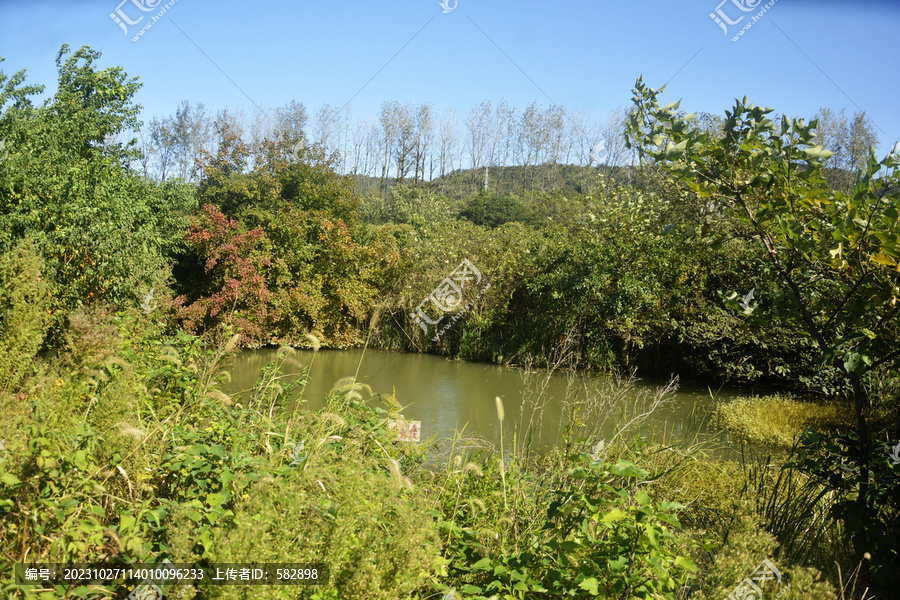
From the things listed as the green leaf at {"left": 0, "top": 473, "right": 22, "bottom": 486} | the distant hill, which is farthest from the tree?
the distant hill

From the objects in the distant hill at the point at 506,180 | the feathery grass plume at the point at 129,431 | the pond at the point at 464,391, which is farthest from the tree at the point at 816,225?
the distant hill at the point at 506,180

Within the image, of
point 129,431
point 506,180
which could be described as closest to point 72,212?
point 129,431

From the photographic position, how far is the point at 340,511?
1.65m

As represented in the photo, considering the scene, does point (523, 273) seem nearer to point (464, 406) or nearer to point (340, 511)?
point (464, 406)

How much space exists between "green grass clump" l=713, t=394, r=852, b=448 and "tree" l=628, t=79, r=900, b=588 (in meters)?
4.44

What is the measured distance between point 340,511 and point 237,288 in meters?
10.9

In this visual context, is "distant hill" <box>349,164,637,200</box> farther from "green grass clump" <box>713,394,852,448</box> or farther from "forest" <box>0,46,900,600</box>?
"forest" <box>0,46,900,600</box>

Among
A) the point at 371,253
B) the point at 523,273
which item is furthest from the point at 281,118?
the point at 523,273

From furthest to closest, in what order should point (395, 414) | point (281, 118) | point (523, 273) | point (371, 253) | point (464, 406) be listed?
1. point (281, 118)
2. point (371, 253)
3. point (523, 273)
4. point (464, 406)
5. point (395, 414)

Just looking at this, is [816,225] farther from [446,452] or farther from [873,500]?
[446,452]

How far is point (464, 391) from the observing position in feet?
30.6

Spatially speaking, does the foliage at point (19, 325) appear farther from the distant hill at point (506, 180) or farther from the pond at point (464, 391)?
the distant hill at point (506, 180)

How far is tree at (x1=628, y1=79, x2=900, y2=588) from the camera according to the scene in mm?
2244

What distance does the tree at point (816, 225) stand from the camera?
2.24 m
